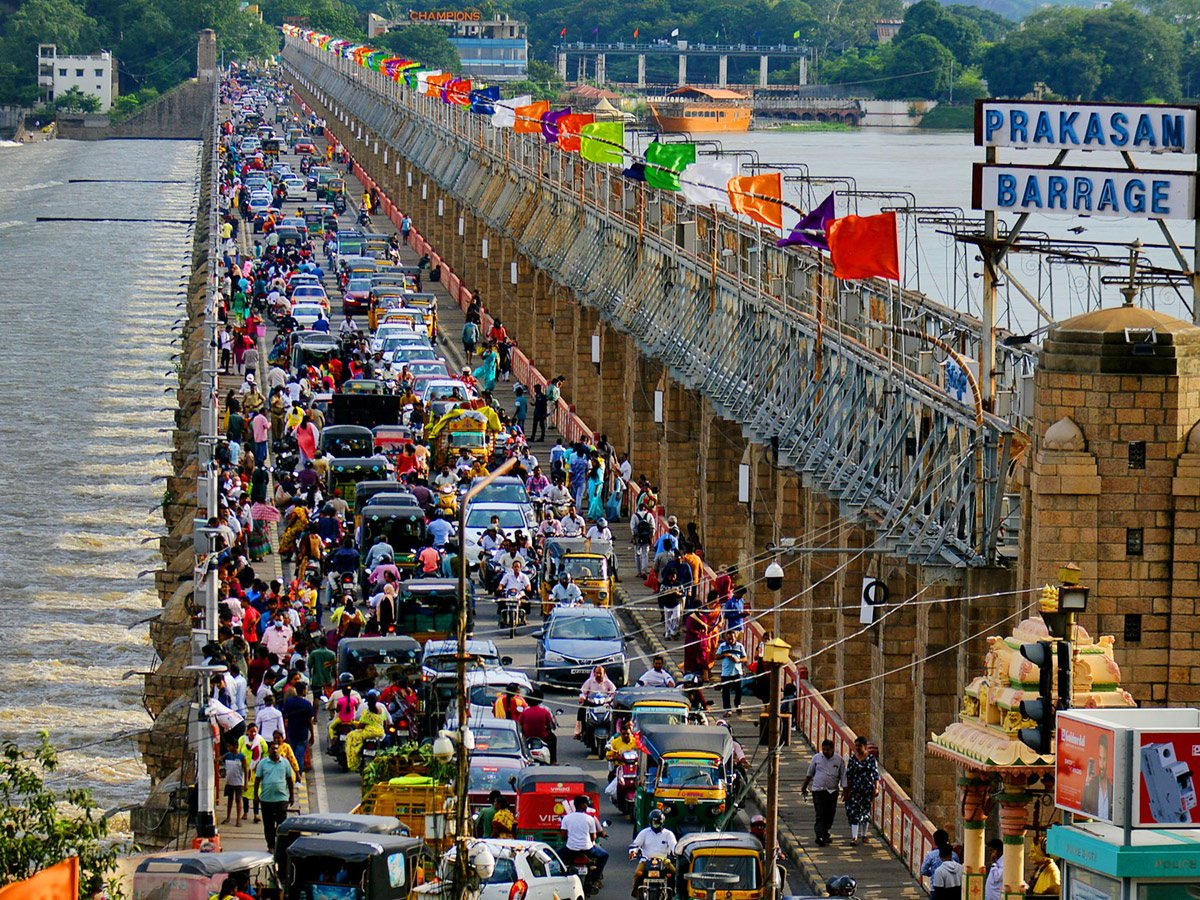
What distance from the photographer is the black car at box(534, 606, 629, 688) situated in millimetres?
33906

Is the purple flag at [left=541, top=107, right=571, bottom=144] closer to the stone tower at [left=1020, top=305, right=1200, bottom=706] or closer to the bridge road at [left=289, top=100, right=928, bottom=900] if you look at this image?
the bridge road at [left=289, top=100, right=928, bottom=900]

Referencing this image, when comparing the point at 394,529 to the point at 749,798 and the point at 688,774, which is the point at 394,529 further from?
the point at 688,774

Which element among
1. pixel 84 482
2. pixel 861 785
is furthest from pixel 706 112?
pixel 861 785

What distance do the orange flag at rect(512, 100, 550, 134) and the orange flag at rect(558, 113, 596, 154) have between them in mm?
5136

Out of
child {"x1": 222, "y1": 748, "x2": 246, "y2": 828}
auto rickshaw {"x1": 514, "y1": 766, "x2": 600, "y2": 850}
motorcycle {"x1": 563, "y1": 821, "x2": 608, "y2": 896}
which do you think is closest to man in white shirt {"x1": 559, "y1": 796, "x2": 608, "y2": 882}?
motorcycle {"x1": 563, "y1": 821, "x2": 608, "y2": 896}

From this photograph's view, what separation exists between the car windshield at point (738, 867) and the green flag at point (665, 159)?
90.7 ft

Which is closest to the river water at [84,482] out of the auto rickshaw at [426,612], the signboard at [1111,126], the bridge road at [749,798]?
the auto rickshaw at [426,612]

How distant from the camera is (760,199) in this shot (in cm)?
4109

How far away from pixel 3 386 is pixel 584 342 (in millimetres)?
32091

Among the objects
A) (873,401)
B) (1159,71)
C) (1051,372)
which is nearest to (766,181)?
(873,401)

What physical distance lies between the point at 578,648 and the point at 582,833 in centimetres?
850

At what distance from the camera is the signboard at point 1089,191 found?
28109 mm

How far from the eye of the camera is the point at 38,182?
199000 mm

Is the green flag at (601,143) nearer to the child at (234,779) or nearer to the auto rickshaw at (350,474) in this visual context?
the auto rickshaw at (350,474)
